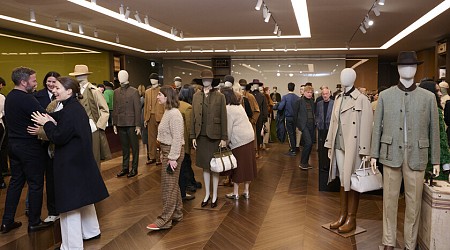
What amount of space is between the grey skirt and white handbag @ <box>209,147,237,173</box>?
0.09m

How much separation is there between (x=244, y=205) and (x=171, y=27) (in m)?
5.35

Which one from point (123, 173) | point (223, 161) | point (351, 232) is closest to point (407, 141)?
point (351, 232)

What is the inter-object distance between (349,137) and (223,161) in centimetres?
146

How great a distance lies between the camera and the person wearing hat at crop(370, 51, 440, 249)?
9.11 ft

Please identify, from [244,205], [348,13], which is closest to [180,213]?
[244,205]

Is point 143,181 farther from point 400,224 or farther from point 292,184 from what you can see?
point 400,224

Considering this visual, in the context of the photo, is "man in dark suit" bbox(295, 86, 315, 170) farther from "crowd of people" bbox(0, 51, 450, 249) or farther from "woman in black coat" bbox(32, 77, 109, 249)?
"woman in black coat" bbox(32, 77, 109, 249)

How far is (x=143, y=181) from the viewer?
18.7 ft

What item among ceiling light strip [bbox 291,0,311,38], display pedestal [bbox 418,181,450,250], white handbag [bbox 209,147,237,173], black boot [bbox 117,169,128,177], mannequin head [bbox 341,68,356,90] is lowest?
black boot [bbox 117,169,128,177]

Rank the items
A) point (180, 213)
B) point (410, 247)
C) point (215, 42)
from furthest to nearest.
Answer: point (215, 42)
point (180, 213)
point (410, 247)

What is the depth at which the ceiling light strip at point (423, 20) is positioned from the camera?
6.41 m

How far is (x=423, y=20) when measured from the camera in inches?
300

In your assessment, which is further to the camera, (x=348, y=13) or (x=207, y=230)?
(x=348, y=13)

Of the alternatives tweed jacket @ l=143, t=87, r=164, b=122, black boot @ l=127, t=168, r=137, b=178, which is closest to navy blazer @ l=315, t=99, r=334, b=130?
tweed jacket @ l=143, t=87, r=164, b=122
